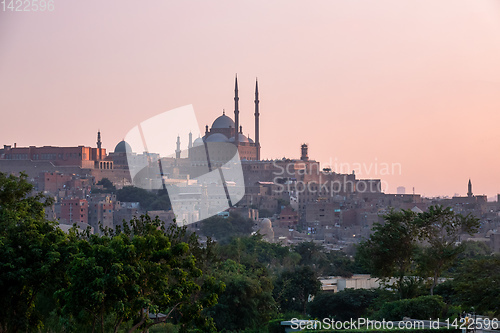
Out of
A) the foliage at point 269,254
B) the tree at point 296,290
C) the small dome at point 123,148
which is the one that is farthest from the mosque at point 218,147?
the tree at point 296,290

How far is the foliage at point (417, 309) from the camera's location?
15664mm

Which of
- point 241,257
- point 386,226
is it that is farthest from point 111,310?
point 241,257

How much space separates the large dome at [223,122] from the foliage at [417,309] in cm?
5982

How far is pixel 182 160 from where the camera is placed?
75750mm

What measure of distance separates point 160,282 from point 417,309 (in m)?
5.99

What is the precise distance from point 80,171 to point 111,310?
5806 cm

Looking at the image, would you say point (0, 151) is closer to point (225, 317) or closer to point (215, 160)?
point (215, 160)

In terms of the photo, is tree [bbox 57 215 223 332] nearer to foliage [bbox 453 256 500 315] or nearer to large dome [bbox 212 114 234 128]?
foliage [bbox 453 256 500 315]

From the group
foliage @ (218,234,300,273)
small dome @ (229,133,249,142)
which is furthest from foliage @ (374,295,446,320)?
small dome @ (229,133,249,142)

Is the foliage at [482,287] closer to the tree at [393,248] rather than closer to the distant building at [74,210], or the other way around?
the tree at [393,248]

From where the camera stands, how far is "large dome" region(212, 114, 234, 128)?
247 ft

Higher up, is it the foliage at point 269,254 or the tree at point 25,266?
the tree at point 25,266

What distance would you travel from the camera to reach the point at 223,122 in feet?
248

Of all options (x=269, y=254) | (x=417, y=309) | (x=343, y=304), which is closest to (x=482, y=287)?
(x=417, y=309)
